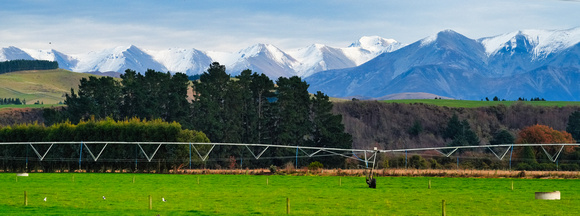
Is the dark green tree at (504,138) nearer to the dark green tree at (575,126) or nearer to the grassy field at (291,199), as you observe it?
the dark green tree at (575,126)

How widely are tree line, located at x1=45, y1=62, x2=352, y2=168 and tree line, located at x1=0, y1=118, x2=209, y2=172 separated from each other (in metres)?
21.8

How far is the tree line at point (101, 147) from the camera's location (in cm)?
9612

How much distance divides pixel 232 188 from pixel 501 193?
20.2 meters

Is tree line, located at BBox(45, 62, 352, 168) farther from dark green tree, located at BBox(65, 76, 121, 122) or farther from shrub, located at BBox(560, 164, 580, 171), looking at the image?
shrub, located at BBox(560, 164, 580, 171)

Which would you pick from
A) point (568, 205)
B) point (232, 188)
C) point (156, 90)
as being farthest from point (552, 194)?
point (156, 90)

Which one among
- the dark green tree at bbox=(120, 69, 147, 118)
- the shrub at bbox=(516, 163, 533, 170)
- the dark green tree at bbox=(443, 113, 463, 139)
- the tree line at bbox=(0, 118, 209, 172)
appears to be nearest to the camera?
the tree line at bbox=(0, 118, 209, 172)

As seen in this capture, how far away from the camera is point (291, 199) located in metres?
49.4

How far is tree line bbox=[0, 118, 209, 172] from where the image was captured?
9612 cm

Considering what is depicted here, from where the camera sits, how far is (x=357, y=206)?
144 feet

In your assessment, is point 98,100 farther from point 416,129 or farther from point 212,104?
point 416,129

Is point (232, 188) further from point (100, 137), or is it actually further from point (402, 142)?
point (402, 142)

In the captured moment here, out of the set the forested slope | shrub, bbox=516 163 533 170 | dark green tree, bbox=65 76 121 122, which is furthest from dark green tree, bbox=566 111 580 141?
dark green tree, bbox=65 76 121 122

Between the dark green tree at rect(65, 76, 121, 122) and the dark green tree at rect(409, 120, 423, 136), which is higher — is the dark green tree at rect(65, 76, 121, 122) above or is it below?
above

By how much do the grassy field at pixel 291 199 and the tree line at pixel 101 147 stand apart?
1190 inches
